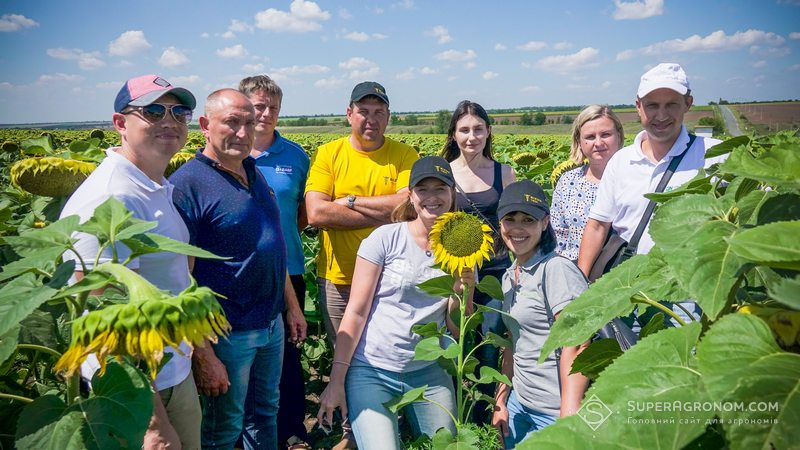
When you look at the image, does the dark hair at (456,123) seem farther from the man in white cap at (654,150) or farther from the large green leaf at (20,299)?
the large green leaf at (20,299)

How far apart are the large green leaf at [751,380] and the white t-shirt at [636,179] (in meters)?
2.08

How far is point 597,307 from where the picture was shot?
81 cm

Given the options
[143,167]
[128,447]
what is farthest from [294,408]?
[128,447]

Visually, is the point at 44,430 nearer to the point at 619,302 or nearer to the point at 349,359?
the point at 619,302

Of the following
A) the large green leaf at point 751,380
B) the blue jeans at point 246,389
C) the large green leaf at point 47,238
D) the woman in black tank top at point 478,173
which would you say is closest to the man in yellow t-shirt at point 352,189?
the woman in black tank top at point 478,173

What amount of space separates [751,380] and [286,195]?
120 inches

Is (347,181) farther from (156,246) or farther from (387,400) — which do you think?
(156,246)

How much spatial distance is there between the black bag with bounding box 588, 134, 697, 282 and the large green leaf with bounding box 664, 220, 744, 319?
1935 millimetres

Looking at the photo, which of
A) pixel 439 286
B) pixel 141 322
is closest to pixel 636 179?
pixel 439 286

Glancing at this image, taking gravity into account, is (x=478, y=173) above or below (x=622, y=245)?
above

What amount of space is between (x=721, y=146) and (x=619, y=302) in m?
0.30

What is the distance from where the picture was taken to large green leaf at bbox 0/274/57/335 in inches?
31.6

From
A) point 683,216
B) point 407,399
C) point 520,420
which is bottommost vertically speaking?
point 520,420

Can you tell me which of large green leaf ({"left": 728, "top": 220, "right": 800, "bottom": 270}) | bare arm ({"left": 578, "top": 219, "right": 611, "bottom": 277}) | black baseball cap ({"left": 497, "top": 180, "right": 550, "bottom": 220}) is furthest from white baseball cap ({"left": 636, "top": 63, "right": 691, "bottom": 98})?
large green leaf ({"left": 728, "top": 220, "right": 800, "bottom": 270})
